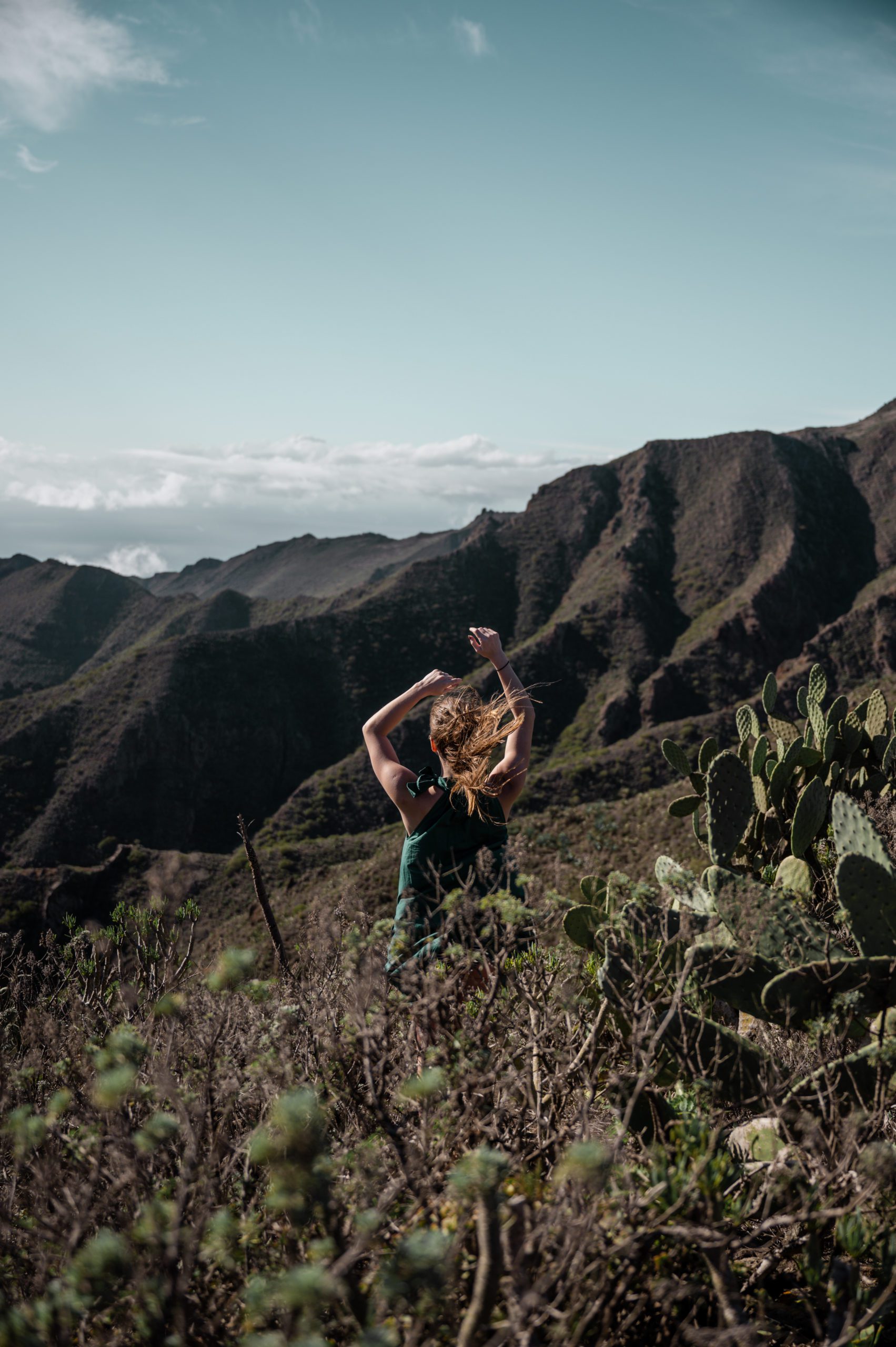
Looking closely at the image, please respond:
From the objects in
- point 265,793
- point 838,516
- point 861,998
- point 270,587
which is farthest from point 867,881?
point 270,587

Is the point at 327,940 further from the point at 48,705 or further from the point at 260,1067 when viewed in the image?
the point at 48,705

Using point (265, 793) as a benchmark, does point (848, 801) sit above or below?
above

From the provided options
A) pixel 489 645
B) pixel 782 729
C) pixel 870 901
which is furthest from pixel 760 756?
pixel 870 901

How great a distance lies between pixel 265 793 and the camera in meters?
48.9

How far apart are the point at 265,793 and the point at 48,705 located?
45.6 ft

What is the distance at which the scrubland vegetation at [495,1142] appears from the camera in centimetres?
116

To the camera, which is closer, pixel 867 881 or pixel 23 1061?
pixel 867 881

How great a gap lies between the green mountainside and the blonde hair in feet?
71.7

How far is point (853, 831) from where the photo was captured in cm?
249

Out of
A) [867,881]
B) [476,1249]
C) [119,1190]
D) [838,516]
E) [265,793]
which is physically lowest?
[265,793]

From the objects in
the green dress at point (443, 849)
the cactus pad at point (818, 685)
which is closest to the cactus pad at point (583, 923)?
the green dress at point (443, 849)

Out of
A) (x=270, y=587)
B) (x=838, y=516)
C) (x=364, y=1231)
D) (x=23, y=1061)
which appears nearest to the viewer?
(x=364, y=1231)

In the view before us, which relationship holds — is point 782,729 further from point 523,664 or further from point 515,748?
point 523,664

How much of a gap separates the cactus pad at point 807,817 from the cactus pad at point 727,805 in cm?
20
